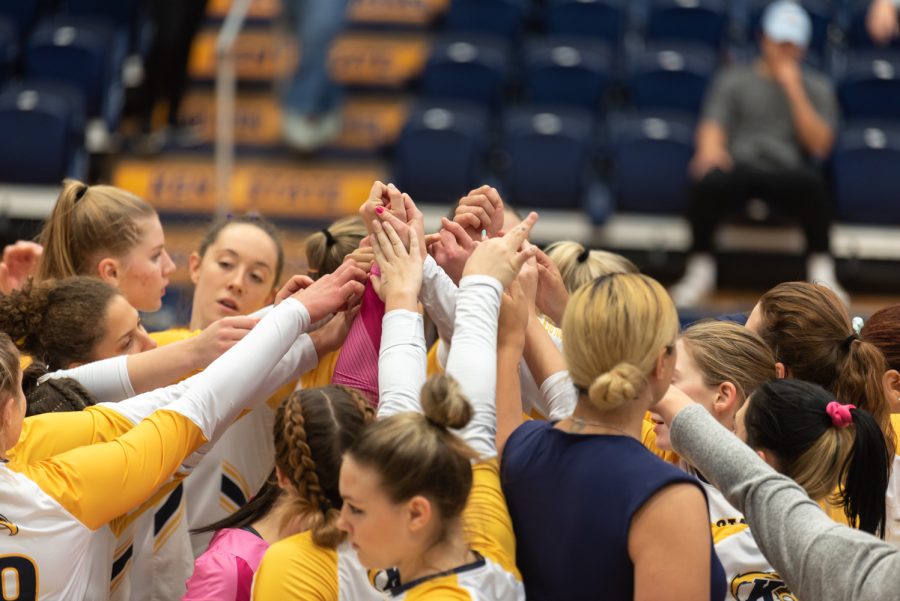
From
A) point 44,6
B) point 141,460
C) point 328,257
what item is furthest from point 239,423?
point 44,6

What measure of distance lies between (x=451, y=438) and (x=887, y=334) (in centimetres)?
153

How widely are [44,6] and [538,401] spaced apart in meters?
7.35

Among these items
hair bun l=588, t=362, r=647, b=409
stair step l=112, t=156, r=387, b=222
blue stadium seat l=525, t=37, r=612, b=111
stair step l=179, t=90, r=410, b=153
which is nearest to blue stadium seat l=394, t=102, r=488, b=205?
stair step l=112, t=156, r=387, b=222

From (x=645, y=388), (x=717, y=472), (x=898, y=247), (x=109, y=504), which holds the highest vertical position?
(x=645, y=388)

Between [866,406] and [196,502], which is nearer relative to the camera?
[866,406]

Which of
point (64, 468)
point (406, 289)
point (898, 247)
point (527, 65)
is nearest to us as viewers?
point (64, 468)

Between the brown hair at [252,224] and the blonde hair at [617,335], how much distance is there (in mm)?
1734

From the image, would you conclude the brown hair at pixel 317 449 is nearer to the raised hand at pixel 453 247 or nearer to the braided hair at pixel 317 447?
the braided hair at pixel 317 447

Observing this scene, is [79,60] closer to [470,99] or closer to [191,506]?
[470,99]

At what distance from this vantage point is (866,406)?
9.39 ft

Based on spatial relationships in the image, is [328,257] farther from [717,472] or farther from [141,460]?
[717,472]

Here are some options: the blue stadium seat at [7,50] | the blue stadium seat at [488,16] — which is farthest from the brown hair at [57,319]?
the blue stadium seat at [488,16]

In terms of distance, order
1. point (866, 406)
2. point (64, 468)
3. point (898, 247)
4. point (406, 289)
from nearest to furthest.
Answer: point (64, 468) < point (406, 289) < point (866, 406) < point (898, 247)

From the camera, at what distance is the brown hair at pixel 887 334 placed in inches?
126
